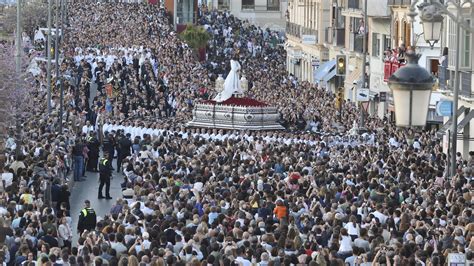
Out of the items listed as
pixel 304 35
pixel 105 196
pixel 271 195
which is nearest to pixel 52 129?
pixel 105 196

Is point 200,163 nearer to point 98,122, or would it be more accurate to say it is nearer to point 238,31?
point 98,122

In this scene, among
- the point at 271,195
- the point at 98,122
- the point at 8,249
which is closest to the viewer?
the point at 8,249

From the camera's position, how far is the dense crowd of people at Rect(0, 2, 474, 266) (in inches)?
1011

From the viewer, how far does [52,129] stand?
46156 millimetres

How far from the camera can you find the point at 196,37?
326 ft

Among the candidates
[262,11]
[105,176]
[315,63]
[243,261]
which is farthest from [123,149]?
[262,11]

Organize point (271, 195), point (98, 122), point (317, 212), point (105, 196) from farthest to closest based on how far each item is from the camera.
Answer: point (98, 122) → point (105, 196) → point (271, 195) → point (317, 212)

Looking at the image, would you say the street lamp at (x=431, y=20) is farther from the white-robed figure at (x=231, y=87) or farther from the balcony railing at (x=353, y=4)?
the balcony railing at (x=353, y=4)

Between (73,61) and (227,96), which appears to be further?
(73,61)

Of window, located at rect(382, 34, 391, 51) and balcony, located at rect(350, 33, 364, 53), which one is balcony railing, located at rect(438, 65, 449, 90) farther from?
balcony, located at rect(350, 33, 364, 53)

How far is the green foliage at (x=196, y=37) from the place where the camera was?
326 feet

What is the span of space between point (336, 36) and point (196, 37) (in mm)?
22418

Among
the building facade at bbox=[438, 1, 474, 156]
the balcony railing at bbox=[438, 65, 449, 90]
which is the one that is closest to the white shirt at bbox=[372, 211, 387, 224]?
the building facade at bbox=[438, 1, 474, 156]

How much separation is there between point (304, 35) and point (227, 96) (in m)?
30.2
